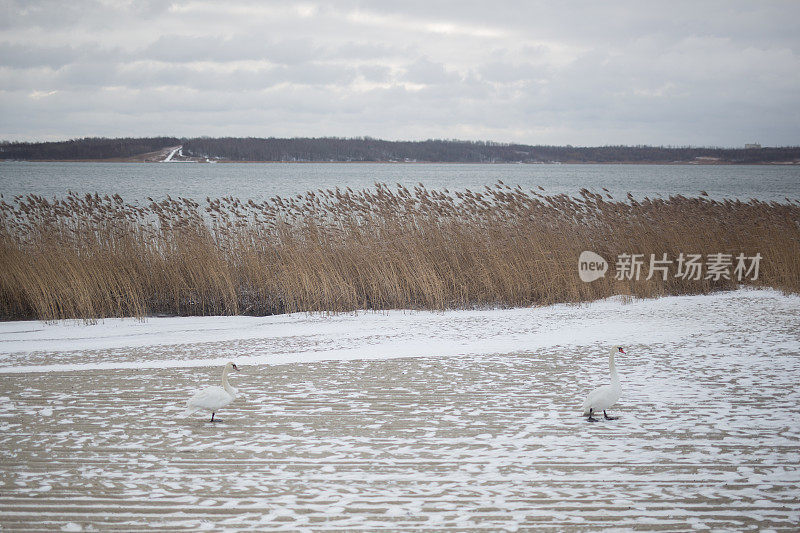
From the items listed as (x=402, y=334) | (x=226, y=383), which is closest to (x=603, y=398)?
(x=226, y=383)

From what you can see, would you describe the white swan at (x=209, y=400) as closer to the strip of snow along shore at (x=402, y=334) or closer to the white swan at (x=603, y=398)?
the strip of snow along shore at (x=402, y=334)

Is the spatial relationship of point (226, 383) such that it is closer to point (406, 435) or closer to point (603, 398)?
point (406, 435)

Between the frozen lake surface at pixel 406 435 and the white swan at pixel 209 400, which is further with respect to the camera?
the white swan at pixel 209 400

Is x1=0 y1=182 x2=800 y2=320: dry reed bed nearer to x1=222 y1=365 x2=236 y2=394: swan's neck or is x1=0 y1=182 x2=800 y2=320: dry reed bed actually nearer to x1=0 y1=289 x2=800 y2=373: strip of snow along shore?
x1=0 y1=289 x2=800 y2=373: strip of snow along shore

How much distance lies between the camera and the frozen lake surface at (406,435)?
3.50m

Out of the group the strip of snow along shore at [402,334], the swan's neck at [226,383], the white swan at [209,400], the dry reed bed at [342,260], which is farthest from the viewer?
the dry reed bed at [342,260]

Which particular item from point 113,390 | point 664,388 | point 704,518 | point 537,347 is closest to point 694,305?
point 537,347

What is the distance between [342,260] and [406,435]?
21.1ft

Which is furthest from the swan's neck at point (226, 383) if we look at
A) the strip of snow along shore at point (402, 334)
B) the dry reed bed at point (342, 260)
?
the dry reed bed at point (342, 260)

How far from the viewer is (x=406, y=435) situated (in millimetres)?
4613

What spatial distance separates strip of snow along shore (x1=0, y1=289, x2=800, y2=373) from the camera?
7.40m

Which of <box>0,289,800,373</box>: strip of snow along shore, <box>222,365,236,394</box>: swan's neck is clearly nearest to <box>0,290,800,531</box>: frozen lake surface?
<box>0,289,800,373</box>: strip of snow along shore

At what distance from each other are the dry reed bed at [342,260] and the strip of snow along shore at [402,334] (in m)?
0.46

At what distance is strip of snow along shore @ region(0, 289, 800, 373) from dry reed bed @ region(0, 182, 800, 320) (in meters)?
0.46
